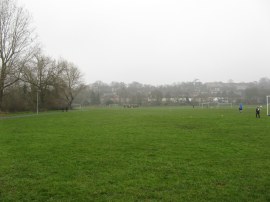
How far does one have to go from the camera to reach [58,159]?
9438mm

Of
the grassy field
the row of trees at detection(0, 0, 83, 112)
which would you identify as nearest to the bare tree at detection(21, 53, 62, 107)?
the row of trees at detection(0, 0, 83, 112)

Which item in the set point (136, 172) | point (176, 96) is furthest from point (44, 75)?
point (176, 96)

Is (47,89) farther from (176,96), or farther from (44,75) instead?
(176,96)

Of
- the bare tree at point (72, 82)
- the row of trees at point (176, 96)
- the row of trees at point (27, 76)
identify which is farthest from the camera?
the row of trees at point (176, 96)

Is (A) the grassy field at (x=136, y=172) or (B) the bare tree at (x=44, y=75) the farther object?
(B) the bare tree at (x=44, y=75)

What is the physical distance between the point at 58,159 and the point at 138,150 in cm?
322

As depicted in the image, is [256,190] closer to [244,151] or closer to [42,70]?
[244,151]

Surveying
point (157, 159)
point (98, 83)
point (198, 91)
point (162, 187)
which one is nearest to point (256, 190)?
point (162, 187)

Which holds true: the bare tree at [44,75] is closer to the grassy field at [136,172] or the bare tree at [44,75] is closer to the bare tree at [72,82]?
the bare tree at [72,82]

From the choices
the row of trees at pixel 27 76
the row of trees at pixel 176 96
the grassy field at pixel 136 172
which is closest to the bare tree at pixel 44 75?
the row of trees at pixel 27 76

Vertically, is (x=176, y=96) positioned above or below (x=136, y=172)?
above

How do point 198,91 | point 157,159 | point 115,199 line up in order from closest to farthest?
1. point 115,199
2. point 157,159
3. point 198,91

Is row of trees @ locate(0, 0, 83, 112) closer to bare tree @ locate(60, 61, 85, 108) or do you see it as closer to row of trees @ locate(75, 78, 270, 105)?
bare tree @ locate(60, 61, 85, 108)

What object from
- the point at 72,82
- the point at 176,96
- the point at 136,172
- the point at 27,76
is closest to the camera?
the point at 136,172
